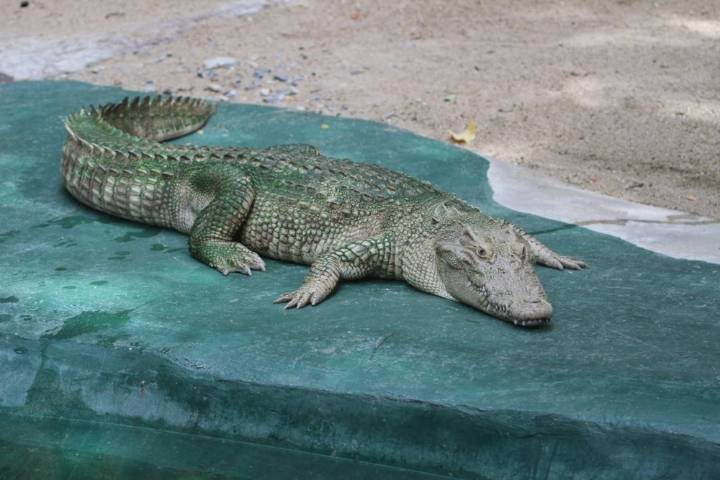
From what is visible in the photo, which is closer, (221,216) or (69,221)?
(221,216)

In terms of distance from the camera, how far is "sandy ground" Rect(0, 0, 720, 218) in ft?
23.6

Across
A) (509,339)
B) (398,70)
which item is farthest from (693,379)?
(398,70)

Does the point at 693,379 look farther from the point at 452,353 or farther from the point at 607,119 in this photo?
the point at 607,119

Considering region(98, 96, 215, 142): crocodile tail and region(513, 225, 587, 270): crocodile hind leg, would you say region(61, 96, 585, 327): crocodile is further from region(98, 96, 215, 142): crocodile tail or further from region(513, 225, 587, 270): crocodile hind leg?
region(98, 96, 215, 142): crocodile tail

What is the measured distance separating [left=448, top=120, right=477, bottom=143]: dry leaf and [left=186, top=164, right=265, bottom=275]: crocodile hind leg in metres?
2.76

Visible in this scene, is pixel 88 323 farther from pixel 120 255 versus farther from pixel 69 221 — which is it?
pixel 69 221

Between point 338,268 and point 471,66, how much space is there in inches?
201

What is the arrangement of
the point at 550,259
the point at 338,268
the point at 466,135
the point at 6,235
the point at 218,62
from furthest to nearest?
the point at 218,62, the point at 466,135, the point at 6,235, the point at 550,259, the point at 338,268

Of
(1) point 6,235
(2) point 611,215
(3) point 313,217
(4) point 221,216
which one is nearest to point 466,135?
(2) point 611,215

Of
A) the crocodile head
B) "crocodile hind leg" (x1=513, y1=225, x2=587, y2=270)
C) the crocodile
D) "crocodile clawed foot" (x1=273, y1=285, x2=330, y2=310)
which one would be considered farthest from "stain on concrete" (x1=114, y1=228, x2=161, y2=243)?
"crocodile hind leg" (x1=513, y1=225, x2=587, y2=270)

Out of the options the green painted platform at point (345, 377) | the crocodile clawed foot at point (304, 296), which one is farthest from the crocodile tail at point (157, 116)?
the crocodile clawed foot at point (304, 296)

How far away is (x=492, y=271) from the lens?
414 centimetres

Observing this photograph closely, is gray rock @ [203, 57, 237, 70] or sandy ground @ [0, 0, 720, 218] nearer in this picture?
sandy ground @ [0, 0, 720, 218]

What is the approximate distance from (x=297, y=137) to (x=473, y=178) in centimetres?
142
